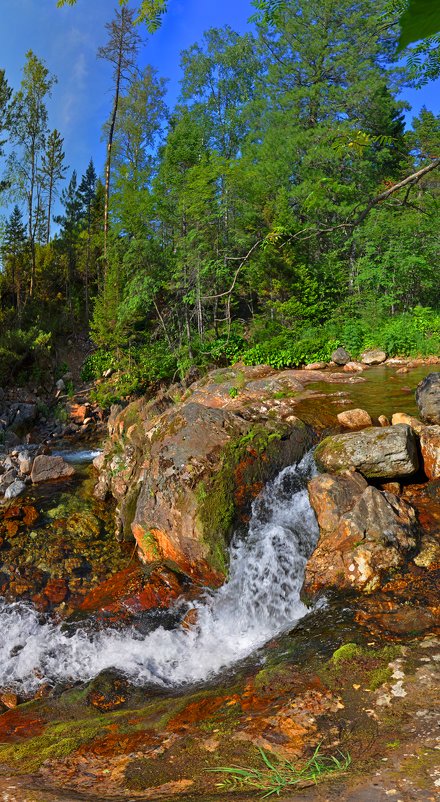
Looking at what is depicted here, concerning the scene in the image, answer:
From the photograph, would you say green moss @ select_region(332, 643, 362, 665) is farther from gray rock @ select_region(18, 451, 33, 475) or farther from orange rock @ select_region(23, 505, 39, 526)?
gray rock @ select_region(18, 451, 33, 475)

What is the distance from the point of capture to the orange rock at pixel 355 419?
8.52 meters

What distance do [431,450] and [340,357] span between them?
8.29 metres

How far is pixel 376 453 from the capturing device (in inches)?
274

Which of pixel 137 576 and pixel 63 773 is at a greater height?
pixel 63 773

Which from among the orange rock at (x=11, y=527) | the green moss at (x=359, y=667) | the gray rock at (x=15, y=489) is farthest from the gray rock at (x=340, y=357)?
the green moss at (x=359, y=667)

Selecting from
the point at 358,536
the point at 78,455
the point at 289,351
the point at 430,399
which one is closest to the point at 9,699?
the point at 358,536

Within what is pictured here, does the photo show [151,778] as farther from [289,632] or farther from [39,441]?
[39,441]

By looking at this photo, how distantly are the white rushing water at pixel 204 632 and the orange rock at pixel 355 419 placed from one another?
2208mm

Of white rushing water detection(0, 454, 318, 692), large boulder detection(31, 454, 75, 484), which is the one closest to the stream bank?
white rushing water detection(0, 454, 318, 692)

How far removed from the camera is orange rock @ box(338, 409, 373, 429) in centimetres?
852

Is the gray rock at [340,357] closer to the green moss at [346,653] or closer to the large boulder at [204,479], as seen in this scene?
the large boulder at [204,479]

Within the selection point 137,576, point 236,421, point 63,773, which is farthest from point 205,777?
point 236,421

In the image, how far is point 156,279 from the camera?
1656 centimetres

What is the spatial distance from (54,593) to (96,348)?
59.0ft
